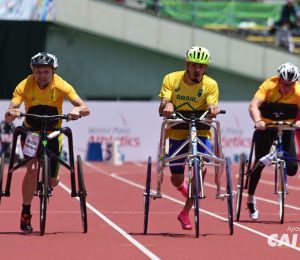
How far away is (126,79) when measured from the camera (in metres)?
38.2

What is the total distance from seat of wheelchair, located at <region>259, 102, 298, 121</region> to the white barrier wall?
53.1ft

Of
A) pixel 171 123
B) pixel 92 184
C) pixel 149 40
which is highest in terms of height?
pixel 149 40

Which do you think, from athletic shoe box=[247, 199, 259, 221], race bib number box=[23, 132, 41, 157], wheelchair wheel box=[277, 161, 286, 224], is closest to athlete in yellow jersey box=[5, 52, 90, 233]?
race bib number box=[23, 132, 41, 157]

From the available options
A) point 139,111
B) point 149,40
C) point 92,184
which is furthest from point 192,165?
point 149,40

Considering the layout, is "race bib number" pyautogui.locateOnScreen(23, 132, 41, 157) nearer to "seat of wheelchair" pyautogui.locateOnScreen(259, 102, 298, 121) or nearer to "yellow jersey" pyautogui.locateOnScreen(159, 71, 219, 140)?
"yellow jersey" pyautogui.locateOnScreen(159, 71, 219, 140)

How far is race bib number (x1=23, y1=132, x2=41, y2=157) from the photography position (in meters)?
12.2

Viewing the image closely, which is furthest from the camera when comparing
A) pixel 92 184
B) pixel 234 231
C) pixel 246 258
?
pixel 92 184

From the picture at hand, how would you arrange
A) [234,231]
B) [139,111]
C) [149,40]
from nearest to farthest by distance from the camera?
[234,231] < [139,111] < [149,40]

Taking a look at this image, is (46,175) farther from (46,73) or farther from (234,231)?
(234,231)

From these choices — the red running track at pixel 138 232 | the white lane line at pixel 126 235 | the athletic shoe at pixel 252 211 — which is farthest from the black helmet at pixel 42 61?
the athletic shoe at pixel 252 211

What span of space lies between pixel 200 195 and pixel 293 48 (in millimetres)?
25590

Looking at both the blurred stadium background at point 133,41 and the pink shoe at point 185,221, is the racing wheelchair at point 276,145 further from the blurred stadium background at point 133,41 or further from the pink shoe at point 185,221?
the blurred stadium background at point 133,41

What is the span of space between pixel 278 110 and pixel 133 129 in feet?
57.1

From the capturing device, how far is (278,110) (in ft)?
47.7
